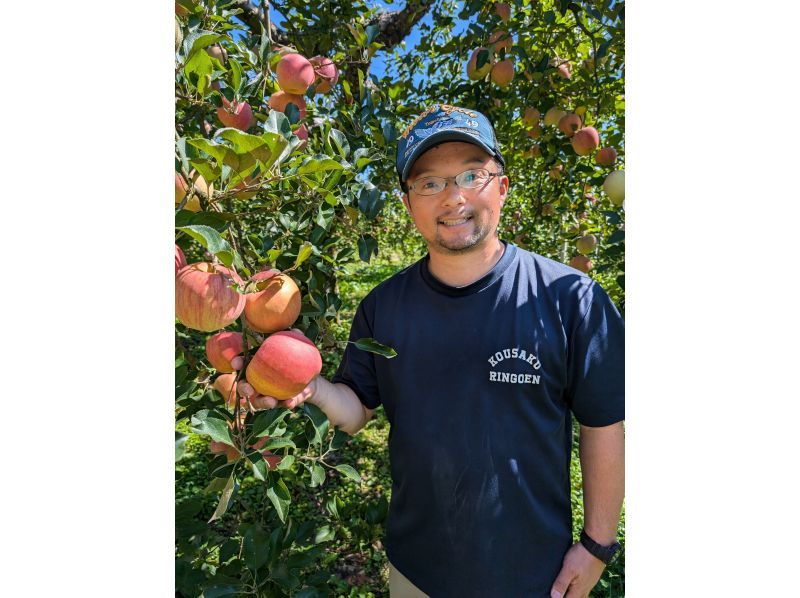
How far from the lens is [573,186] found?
2.90 metres

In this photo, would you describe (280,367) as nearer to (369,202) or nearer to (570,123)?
(369,202)

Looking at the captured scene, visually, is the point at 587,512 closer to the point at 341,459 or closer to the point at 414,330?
A: the point at 414,330

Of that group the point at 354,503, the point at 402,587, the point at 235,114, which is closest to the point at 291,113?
the point at 235,114

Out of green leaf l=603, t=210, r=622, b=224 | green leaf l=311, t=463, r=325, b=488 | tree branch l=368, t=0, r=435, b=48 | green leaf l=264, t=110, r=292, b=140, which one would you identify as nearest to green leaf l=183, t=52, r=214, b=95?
green leaf l=264, t=110, r=292, b=140

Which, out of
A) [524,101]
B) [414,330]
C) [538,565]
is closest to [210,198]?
[414,330]

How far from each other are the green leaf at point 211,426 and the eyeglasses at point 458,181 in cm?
65

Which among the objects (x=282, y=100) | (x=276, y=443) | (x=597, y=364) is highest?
(x=282, y=100)

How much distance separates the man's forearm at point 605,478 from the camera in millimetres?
1113

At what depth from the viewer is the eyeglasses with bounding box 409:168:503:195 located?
1.12 meters

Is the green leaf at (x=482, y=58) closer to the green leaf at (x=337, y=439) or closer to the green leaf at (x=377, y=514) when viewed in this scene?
the green leaf at (x=337, y=439)

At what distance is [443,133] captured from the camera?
3.64ft

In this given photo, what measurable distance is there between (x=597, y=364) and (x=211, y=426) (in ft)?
2.52

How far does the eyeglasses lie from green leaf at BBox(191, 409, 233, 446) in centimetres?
65

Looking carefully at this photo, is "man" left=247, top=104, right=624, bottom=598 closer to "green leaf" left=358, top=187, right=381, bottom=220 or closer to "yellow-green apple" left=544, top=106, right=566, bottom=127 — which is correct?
"green leaf" left=358, top=187, right=381, bottom=220
